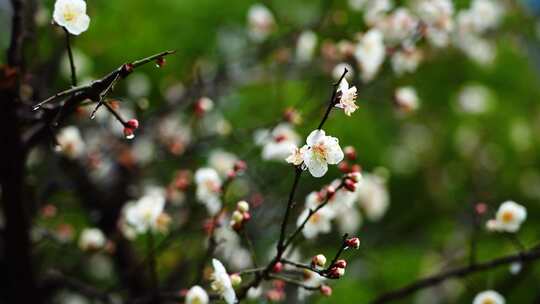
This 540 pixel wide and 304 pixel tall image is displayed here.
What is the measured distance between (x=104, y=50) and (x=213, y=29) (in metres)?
1.15

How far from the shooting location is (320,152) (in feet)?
5.12

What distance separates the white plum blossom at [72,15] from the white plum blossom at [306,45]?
177 centimetres

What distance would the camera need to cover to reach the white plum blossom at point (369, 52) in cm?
276

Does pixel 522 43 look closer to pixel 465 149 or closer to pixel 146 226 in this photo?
pixel 465 149

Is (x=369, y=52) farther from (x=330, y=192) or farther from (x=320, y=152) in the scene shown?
(x=320, y=152)

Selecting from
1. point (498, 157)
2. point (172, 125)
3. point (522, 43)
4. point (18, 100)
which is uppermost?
point (522, 43)

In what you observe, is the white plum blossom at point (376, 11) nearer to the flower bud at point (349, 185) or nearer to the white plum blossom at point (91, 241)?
the flower bud at point (349, 185)

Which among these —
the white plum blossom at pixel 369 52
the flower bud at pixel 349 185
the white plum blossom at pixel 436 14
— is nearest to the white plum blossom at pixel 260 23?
the white plum blossom at pixel 369 52

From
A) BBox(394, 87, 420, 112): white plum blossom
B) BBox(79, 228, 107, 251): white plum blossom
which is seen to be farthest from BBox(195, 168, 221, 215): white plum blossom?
BBox(394, 87, 420, 112): white plum blossom

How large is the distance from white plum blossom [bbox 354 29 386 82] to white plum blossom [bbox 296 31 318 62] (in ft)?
1.63

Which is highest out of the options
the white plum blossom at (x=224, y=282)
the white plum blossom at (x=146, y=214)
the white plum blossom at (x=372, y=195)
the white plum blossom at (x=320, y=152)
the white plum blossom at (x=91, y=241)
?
the white plum blossom at (x=372, y=195)

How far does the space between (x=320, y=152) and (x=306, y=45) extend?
1812 mm

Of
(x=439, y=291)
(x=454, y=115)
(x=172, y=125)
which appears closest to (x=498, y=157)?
(x=454, y=115)

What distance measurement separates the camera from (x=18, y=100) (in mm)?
2023
